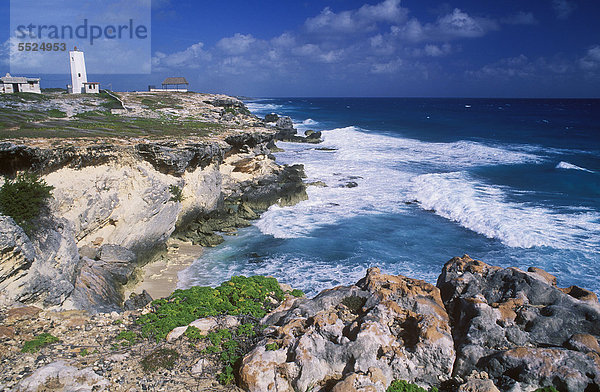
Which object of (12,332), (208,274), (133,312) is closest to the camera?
(12,332)

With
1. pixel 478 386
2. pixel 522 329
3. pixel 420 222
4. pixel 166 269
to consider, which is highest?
pixel 522 329

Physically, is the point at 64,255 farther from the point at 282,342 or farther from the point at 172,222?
the point at 282,342

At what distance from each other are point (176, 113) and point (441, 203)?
83.3 ft

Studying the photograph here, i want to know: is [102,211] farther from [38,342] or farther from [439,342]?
[439,342]

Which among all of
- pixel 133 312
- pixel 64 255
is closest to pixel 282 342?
pixel 133 312

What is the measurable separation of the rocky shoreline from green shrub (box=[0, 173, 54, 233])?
373 cm

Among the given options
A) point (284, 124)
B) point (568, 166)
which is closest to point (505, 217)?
point (568, 166)

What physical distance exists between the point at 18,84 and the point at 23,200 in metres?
32.6

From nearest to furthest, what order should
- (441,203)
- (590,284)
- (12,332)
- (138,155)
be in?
(12,332) → (590,284) → (138,155) → (441,203)

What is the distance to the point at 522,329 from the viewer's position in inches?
314

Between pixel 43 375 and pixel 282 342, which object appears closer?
pixel 43 375

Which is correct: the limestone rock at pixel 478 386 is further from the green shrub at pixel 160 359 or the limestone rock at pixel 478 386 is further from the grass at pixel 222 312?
the green shrub at pixel 160 359

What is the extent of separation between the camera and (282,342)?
784 centimetres

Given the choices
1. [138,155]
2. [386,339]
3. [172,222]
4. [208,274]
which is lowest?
[208,274]
